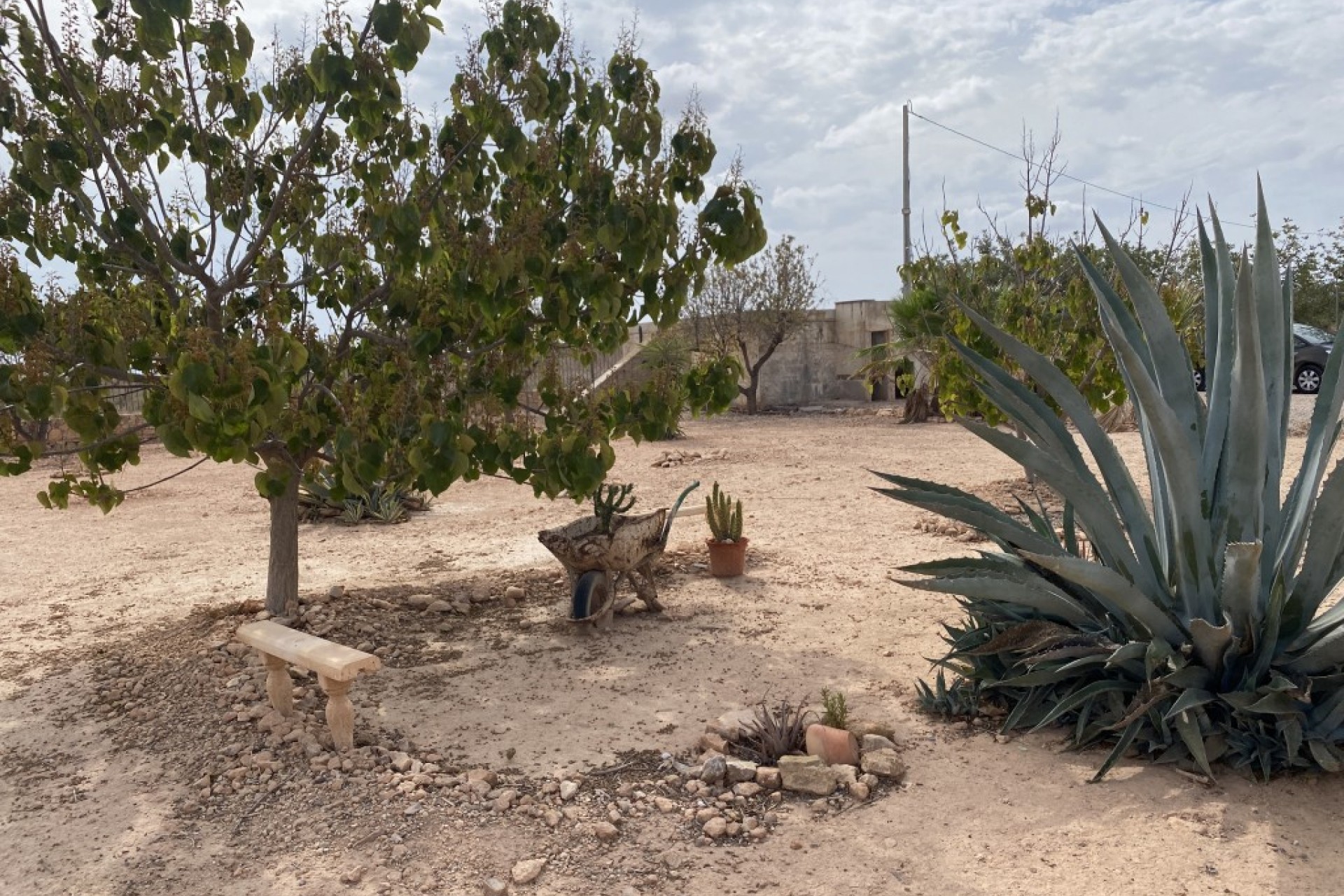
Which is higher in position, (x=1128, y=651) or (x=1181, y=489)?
(x=1181, y=489)

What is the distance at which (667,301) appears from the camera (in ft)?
15.9

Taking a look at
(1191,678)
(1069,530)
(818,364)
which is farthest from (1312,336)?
(1191,678)

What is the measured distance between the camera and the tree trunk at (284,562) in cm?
562

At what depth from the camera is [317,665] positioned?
367 centimetres

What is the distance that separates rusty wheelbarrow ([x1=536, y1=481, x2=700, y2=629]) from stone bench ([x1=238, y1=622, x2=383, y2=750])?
5.01ft

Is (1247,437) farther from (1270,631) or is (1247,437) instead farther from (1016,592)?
(1016,592)

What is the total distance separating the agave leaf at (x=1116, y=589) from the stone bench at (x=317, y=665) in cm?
226

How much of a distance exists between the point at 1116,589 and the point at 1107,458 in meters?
0.65

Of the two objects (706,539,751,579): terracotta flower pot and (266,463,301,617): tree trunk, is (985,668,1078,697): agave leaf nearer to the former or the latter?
(706,539,751,579): terracotta flower pot

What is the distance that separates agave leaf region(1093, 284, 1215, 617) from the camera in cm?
310

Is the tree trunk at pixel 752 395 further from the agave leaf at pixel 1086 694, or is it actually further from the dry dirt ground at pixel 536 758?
→ the agave leaf at pixel 1086 694

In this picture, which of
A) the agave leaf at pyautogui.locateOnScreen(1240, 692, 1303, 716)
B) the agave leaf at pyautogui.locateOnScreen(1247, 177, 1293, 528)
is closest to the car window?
the agave leaf at pyautogui.locateOnScreen(1247, 177, 1293, 528)

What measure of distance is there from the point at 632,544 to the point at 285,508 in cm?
190

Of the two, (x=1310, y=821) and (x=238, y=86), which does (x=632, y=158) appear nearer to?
(x=238, y=86)
